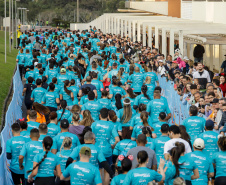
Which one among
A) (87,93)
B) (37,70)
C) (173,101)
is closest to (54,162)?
(87,93)

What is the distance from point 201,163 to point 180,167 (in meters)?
0.43

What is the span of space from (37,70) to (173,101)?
454cm

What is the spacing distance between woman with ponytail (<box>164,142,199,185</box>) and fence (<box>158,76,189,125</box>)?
522 cm

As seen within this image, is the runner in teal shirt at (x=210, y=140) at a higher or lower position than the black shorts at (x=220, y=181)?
higher

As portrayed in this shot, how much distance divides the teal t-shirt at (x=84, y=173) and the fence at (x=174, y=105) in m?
6.02

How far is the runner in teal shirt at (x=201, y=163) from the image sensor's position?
25.6ft

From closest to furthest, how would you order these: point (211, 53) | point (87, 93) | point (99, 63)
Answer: point (87, 93) → point (99, 63) → point (211, 53)

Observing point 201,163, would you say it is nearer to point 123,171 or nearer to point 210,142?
point 210,142

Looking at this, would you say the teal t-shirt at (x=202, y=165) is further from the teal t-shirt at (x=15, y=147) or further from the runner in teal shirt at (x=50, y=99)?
the runner in teal shirt at (x=50, y=99)

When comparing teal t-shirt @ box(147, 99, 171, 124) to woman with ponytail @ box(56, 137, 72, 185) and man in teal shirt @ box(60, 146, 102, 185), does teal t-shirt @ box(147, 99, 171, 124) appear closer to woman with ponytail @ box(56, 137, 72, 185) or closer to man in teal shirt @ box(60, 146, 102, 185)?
woman with ponytail @ box(56, 137, 72, 185)

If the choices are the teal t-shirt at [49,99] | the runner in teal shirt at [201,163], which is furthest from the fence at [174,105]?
the runner in teal shirt at [201,163]

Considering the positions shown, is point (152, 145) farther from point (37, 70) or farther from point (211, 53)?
point (211, 53)

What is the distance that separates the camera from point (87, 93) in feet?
41.3

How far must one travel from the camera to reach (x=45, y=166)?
788cm
